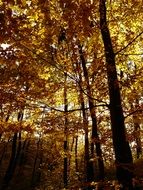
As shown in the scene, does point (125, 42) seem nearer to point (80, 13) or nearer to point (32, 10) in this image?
point (80, 13)

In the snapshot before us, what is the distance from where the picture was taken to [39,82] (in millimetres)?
7555

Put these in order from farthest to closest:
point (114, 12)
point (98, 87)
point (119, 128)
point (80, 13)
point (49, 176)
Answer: point (49, 176) → point (98, 87) → point (114, 12) → point (119, 128) → point (80, 13)

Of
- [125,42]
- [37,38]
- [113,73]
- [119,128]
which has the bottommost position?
[119,128]

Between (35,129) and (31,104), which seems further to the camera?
(35,129)

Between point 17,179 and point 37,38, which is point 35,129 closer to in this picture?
point 37,38

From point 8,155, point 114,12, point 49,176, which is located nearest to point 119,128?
point 114,12

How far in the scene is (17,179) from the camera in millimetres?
32719

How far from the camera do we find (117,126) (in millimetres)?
6562

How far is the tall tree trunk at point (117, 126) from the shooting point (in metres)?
6.26

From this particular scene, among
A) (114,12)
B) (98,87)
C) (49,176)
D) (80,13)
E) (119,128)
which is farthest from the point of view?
(49,176)

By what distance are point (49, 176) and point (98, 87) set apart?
26193 mm

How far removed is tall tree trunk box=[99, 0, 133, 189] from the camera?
626 cm

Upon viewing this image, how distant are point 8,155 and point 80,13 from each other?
135 feet

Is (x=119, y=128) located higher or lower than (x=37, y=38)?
lower
